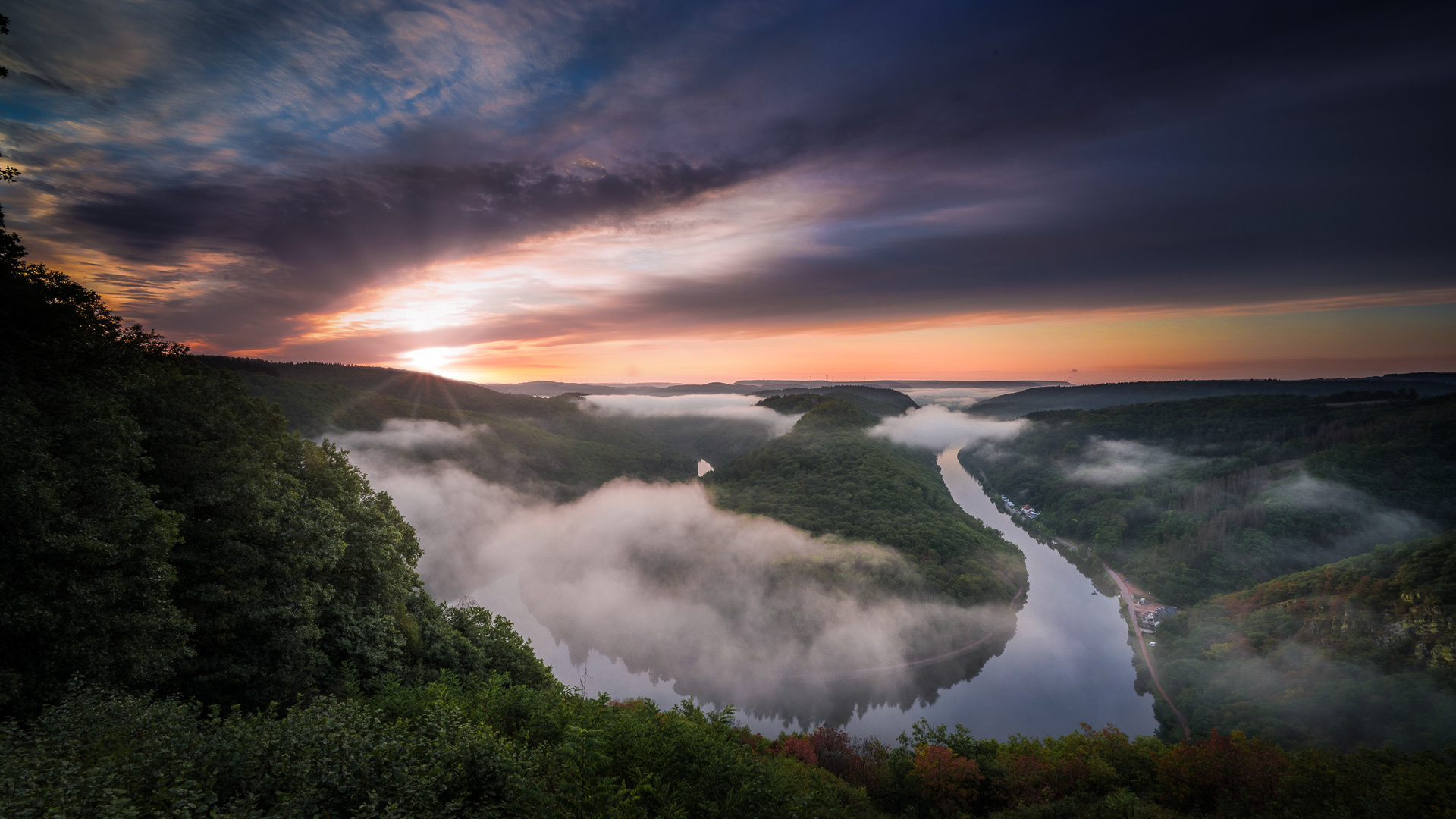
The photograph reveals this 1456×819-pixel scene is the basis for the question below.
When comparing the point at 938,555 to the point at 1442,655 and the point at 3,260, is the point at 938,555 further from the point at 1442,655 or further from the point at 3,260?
the point at 3,260

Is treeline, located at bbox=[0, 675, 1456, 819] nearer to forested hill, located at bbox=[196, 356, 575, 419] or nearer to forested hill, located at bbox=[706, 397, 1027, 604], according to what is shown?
forested hill, located at bbox=[706, 397, 1027, 604]

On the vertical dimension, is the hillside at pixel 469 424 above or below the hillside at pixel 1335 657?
above

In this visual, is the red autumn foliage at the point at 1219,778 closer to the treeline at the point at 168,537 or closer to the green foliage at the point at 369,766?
the green foliage at the point at 369,766

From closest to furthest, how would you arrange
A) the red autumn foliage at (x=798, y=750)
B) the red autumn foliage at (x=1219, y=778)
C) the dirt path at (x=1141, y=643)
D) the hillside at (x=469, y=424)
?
the red autumn foliage at (x=1219, y=778) < the red autumn foliage at (x=798, y=750) < the dirt path at (x=1141, y=643) < the hillside at (x=469, y=424)

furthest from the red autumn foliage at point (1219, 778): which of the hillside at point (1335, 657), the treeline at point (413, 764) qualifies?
the hillside at point (1335, 657)

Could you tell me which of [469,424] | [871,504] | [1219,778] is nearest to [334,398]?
[469,424]

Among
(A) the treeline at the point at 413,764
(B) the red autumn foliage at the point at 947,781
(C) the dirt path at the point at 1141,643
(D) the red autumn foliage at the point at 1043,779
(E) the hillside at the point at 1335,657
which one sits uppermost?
(A) the treeline at the point at 413,764

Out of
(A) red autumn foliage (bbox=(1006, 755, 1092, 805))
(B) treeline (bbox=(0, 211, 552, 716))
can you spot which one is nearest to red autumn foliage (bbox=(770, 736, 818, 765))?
(A) red autumn foliage (bbox=(1006, 755, 1092, 805))
